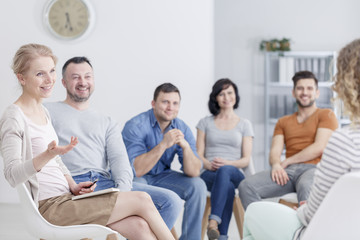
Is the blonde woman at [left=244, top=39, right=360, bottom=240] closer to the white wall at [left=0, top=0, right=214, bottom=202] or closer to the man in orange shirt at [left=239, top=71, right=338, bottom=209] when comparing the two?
the man in orange shirt at [left=239, top=71, right=338, bottom=209]

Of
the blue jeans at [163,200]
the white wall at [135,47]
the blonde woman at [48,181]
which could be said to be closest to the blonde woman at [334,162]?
the blonde woman at [48,181]

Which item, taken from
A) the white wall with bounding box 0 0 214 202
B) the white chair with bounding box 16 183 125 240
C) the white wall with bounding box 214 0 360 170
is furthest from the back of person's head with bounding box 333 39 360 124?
the white wall with bounding box 214 0 360 170

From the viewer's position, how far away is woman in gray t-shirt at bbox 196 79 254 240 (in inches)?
115

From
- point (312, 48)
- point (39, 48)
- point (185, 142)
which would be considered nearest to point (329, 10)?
point (312, 48)

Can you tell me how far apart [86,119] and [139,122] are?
0.49m

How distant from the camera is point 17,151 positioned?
1681mm

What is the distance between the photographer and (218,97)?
129 inches

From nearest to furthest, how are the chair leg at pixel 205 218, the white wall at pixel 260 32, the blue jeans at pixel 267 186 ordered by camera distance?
the blue jeans at pixel 267 186
the chair leg at pixel 205 218
the white wall at pixel 260 32

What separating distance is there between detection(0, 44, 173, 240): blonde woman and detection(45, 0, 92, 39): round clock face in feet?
7.60

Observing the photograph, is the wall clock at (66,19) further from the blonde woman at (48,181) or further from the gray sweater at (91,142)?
the blonde woman at (48,181)

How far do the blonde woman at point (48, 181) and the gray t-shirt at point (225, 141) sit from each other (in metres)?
1.39

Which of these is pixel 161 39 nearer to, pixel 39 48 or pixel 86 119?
pixel 86 119

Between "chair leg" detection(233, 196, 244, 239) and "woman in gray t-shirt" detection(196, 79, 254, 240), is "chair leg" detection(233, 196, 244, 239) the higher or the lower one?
the lower one

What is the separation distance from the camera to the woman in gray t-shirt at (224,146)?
2.92 m
